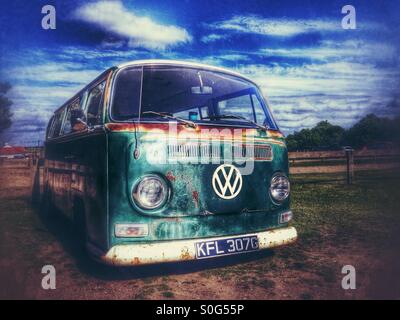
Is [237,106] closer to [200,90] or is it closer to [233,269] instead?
[200,90]

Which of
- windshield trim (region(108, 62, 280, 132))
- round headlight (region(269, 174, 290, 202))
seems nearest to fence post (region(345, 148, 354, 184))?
windshield trim (region(108, 62, 280, 132))

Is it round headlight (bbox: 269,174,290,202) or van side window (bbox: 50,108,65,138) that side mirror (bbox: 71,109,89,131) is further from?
round headlight (bbox: 269,174,290,202)

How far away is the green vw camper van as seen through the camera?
7.61ft

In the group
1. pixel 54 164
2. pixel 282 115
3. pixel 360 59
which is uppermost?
pixel 360 59

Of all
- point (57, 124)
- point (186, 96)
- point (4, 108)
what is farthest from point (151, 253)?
point (57, 124)

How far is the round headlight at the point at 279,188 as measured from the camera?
2.90 m

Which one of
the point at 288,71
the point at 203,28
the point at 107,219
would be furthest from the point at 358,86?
the point at 107,219

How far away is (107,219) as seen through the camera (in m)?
2.31

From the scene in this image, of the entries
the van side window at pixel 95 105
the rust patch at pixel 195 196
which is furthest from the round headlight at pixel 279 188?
the van side window at pixel 95 105

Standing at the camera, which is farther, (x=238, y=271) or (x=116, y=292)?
(x=238, y=271)

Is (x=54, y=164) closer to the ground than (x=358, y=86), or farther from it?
closer to the ground

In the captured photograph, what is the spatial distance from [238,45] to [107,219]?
101 inches

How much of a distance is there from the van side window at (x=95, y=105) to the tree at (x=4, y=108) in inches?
43.7

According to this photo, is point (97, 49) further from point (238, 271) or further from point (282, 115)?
point (238, 271)
